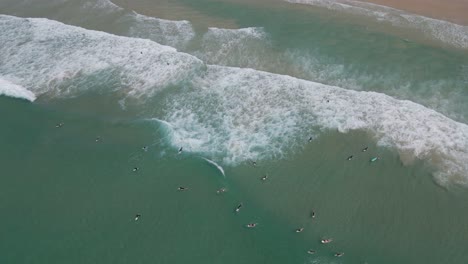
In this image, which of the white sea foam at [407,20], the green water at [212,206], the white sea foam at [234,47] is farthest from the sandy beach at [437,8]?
the green water at [212,206]

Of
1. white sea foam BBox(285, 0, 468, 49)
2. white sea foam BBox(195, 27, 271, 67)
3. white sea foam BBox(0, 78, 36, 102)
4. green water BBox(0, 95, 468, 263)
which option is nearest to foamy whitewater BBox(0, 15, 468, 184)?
white sea foam BBox(0, 78, 36, 102)

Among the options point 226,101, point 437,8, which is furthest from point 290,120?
point 437,8

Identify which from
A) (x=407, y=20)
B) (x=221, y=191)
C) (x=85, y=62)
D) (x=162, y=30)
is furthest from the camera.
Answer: (x=162, y=30)

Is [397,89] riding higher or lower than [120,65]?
higher

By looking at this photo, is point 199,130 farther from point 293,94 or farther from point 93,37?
point 93,37

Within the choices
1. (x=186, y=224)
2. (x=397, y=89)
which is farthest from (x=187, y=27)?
(x=186, y=224)

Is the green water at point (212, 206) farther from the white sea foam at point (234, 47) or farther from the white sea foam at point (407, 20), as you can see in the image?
the white sea foam at point (407, 20)

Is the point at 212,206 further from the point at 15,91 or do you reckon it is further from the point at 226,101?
the point at 15,91
